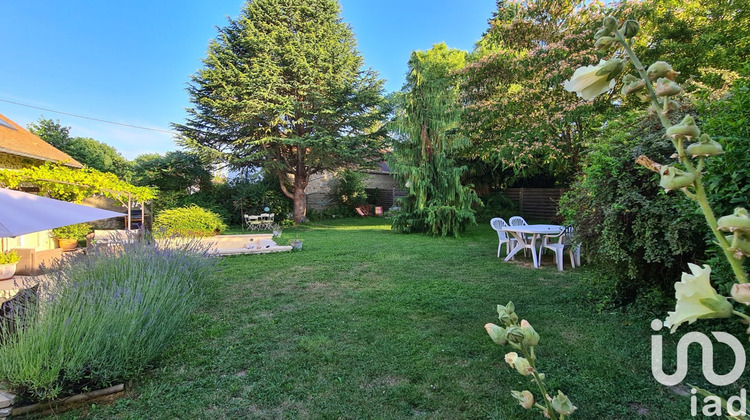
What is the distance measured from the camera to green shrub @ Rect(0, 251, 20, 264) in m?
5.38

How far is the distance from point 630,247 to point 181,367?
413 centimetres

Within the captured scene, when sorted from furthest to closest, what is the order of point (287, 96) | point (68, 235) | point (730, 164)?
point (287, 96), point (68, 235), point (730, 164)

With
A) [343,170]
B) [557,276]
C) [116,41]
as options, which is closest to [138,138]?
[116,41]

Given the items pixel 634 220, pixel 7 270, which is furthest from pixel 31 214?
pixel 634 220

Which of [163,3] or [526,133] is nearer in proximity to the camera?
[526,133]

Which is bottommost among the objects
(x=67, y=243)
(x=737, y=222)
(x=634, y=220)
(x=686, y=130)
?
(x=67, y=243)

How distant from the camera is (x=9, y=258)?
5.48 meters

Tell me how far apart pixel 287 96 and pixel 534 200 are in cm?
1193

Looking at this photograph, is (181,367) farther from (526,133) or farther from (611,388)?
(526,133)

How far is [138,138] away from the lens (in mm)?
18422

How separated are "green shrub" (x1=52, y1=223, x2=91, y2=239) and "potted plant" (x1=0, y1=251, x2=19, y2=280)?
329 cm

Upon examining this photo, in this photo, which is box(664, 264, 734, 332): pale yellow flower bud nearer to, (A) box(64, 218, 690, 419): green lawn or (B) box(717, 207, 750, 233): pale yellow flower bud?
(B) box(717, 207, 750, 233): pale yellow flower bud

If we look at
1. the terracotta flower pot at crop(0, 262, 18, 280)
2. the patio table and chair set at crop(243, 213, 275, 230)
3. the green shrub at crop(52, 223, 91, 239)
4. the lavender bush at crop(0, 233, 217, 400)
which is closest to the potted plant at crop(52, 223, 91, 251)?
the green shrub at crop(52, 223, 91, 239)

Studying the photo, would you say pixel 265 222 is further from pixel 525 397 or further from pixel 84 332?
pixel 525 397
